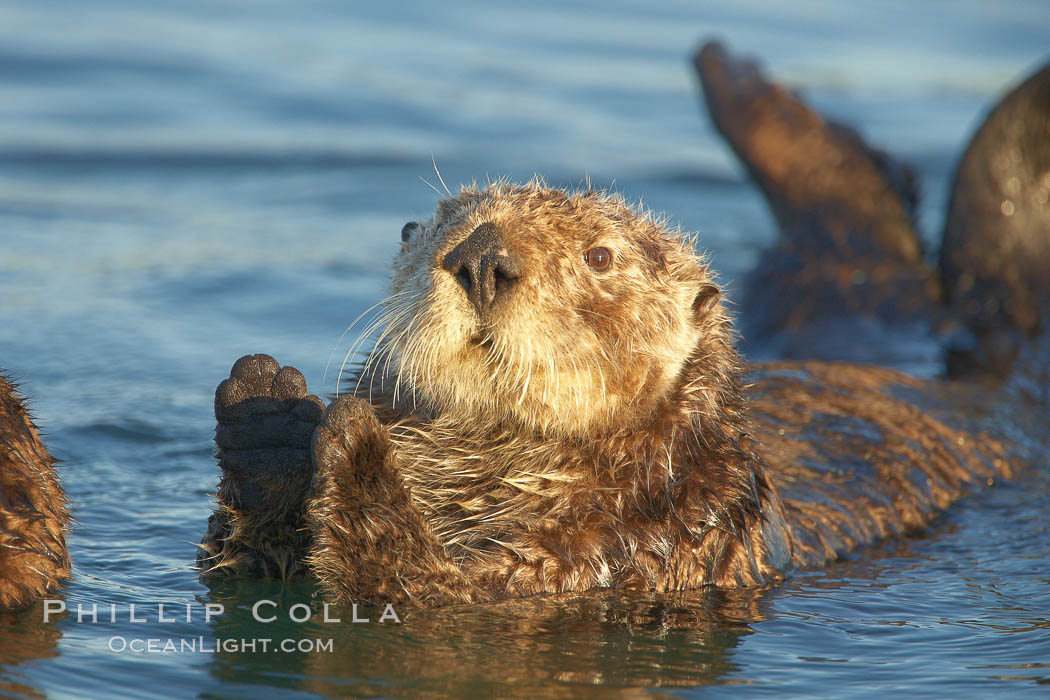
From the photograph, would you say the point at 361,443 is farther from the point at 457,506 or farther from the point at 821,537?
the point at 821,537

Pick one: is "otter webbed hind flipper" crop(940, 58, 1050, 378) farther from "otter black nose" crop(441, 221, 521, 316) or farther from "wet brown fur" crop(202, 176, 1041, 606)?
"otter black nose" crop(441, 221, 521, 316)

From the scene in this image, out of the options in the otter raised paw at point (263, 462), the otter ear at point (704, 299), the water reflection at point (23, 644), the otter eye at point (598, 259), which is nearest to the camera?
the water reflection at point (23, 644)

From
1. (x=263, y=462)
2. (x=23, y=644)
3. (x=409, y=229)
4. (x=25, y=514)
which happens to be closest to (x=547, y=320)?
(x=409, y=229)

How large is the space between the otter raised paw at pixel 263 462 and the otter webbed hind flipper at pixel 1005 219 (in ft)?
14.0

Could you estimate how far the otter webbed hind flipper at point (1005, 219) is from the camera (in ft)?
22.6

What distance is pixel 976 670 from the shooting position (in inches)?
149

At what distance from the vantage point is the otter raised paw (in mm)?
3689

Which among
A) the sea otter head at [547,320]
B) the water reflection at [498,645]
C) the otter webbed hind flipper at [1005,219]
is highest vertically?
the otter webbed hind flipper at [1005,219]

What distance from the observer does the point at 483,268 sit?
3598 mm

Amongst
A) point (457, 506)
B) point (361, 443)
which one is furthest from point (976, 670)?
point (361, 443)

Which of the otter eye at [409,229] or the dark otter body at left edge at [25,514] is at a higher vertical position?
the otter eye at [409,229]

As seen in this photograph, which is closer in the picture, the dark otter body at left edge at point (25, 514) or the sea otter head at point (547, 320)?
the dark otter body at left edge at point (25, 514)

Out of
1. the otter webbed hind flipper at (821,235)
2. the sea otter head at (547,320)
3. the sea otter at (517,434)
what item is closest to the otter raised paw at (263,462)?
the sea otter at (517,434)

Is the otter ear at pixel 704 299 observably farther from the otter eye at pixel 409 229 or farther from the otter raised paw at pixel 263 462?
the otter raised paw at pixel 263 462
